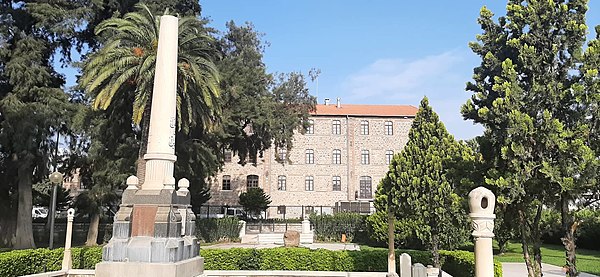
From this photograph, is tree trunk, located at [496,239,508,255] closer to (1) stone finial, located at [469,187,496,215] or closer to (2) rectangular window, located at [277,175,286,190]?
(1) stone finial, located at [469,187,496,215]

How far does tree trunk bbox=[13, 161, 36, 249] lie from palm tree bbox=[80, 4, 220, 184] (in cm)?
741

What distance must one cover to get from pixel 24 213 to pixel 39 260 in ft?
35.9

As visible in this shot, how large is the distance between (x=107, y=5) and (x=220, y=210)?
79.5ft

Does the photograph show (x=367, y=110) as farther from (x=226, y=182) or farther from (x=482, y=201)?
(x=482, y=201)

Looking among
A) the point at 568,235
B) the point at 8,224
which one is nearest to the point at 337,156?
the point at 8,224

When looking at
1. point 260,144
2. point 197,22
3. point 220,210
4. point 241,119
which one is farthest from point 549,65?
point 220,210

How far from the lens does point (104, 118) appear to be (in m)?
23.0

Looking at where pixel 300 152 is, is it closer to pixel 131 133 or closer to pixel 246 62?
pixel 246 62

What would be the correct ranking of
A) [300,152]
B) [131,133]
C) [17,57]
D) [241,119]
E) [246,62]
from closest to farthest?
[17,57], [131,133], [241,119], [246,62], [300,152]

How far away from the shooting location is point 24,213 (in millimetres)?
23125

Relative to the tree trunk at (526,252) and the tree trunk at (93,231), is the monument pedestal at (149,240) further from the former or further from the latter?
the tree trunk at (93,231)

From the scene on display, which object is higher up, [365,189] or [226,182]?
[226,182]

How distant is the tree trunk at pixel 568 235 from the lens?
316 inches

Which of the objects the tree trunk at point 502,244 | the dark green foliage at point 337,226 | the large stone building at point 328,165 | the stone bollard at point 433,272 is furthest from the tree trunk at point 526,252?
the large stone building at point 328,165
